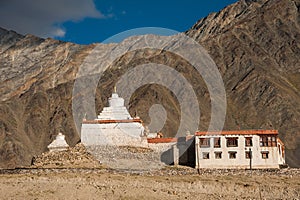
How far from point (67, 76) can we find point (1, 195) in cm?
13673

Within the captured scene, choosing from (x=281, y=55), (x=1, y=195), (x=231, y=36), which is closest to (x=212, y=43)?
(x=231, y=36)

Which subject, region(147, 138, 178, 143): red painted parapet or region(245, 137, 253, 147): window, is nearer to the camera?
region(245, 137, 253, 147): window

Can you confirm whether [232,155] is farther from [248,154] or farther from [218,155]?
[248,154]

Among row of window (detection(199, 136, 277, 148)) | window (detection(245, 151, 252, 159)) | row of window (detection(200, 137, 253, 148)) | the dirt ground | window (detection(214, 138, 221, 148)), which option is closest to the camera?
the dirt ground

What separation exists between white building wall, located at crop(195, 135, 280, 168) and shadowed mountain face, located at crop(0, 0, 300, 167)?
3281cm

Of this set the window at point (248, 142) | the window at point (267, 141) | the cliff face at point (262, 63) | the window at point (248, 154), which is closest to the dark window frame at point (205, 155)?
the window at point (248, 154)

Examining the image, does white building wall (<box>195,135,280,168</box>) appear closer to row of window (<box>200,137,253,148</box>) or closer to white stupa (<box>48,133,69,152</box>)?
row of window (<box>200,137,253,148</box>)

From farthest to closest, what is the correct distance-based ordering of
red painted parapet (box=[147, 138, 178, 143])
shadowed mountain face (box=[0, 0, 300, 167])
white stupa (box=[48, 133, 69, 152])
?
shadowed mountain face (box=[0, 0, 300, 167]) → white stupa (box=[48, 133, 69, 152]) → red painted parapet (box=[147, 138, 178, 143])

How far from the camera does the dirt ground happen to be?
123 feet

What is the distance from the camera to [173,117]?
122m

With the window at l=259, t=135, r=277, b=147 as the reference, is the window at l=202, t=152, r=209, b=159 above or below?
below

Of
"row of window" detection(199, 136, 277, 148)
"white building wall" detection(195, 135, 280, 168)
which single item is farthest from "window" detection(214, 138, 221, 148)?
"white building wall" detection(195, 135, 280, 168)

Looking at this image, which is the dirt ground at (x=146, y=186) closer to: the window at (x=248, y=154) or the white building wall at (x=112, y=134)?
the window at (x=248, y=154)

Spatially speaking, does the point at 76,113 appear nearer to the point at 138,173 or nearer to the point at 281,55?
the point at 281,55
